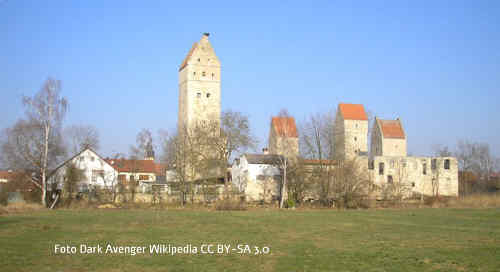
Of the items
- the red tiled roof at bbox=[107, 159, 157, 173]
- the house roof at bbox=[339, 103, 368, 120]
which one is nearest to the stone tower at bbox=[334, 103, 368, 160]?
the house roof at bbox=[339, 103, 368, 120]

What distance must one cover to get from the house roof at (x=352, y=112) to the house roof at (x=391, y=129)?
297 cm

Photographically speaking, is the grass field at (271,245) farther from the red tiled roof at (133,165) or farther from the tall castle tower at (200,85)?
the tall castle tower at (200,85)

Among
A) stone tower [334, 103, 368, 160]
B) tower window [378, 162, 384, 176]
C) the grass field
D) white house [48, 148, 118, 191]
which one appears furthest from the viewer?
stone tower [334, 103, 368, 160]

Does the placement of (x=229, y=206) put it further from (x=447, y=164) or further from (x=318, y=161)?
(x=447, y=164)

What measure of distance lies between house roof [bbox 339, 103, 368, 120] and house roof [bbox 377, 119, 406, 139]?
297 centimetres

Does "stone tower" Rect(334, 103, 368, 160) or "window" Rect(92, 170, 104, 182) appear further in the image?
"stone tower" Rect(334, 103, 368, 160)

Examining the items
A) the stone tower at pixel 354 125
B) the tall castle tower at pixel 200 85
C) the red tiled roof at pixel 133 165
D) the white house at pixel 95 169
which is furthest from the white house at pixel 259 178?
the stone tower at pixel 354 125

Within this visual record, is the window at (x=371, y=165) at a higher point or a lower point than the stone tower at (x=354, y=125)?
lower

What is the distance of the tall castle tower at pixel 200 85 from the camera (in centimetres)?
6994

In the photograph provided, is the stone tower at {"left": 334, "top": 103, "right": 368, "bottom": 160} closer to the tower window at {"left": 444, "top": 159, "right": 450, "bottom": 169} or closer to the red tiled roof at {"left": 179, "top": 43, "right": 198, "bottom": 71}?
the tower window at {"left": 444, "top": 159, "right": 450, "bottom": 169}

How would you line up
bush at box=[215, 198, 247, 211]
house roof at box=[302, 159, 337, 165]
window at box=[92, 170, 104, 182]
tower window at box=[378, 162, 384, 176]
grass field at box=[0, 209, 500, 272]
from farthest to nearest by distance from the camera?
tower window at box=[378, 162, 384, 176], window at box=[92, 170, 104, 182], house roof at box=[302, 159, 337, 165], bush at box=[215, 198, 247, 211], grass field at box=[0, 209, 500, 272]

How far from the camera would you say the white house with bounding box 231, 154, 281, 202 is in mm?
55506

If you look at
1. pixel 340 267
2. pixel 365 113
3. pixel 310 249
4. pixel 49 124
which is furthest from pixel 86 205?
pixel 365 113

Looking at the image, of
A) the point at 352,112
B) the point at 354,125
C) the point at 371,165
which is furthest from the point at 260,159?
the point at 352,112
